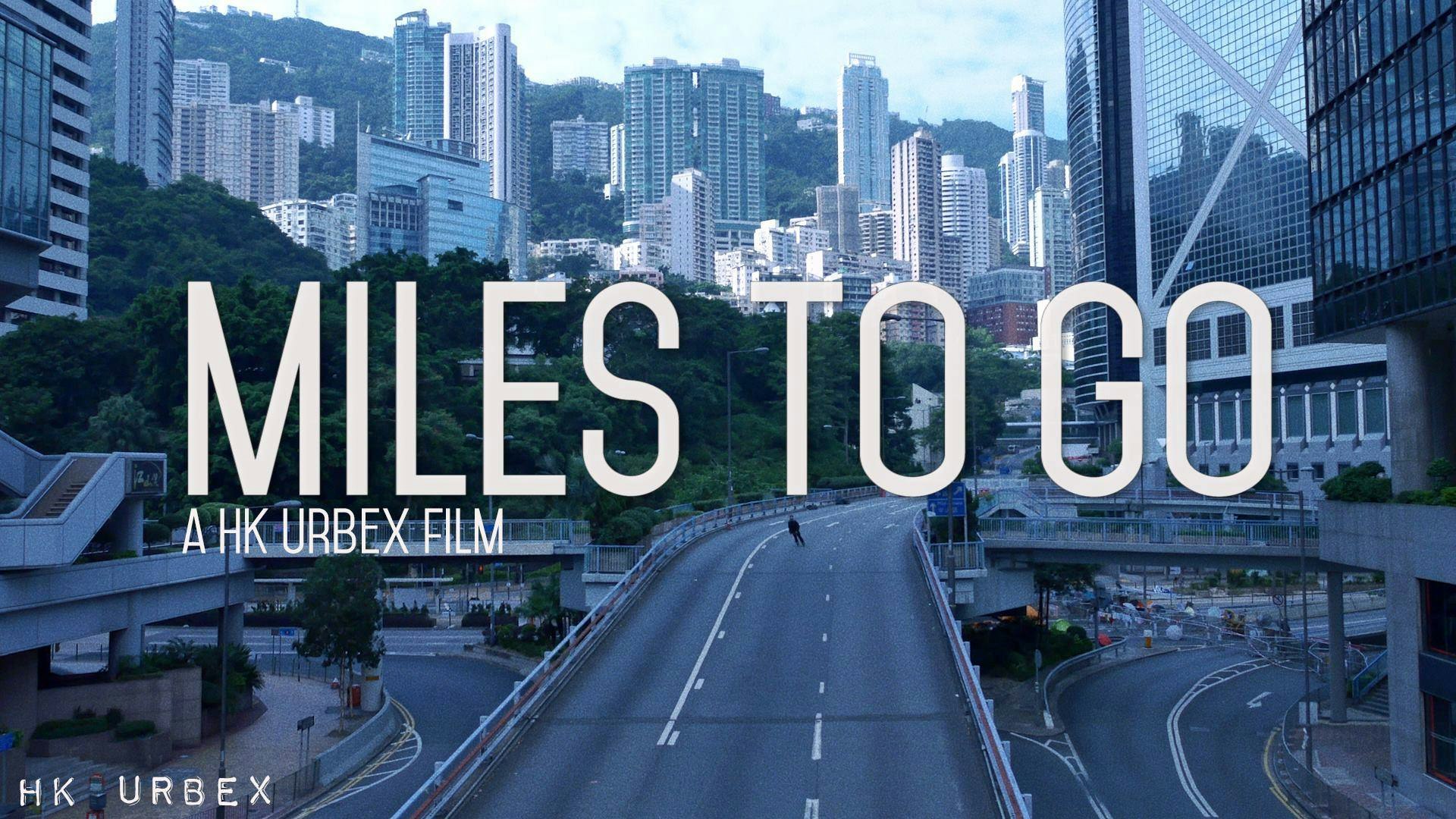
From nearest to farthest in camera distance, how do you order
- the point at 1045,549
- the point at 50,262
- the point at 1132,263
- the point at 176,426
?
the point at 1045,549 < the point at 176,426 < the point at 50,262 < the point at 1132,263

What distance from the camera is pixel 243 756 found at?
37.7 meters

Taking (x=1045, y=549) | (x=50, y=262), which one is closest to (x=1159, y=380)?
(x=1045, y=549)

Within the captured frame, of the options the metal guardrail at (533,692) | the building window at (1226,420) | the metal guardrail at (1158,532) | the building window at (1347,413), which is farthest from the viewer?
the building window at (1226,420)

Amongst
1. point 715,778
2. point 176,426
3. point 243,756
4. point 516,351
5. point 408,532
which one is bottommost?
point 243,756

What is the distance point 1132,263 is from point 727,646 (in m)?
107

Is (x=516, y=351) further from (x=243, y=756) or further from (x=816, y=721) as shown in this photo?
(x=816, y=721)

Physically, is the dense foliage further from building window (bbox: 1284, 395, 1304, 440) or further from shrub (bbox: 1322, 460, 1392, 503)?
A: shrub (bbox: 1322, 460, 1392, 503)

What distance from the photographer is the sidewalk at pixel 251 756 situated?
1244 inches

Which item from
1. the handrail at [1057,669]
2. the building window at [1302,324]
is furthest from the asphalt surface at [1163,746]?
the building window at [1302,324]

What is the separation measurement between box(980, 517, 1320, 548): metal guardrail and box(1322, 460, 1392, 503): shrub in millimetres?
5707

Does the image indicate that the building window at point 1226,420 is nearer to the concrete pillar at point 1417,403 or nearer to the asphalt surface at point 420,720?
the asphalt surface at point 420,720

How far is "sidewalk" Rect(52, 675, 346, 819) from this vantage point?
31.6m

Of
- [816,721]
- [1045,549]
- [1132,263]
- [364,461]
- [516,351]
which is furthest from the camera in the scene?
[1132,263]

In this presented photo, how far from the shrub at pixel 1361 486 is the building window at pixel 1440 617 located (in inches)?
130
